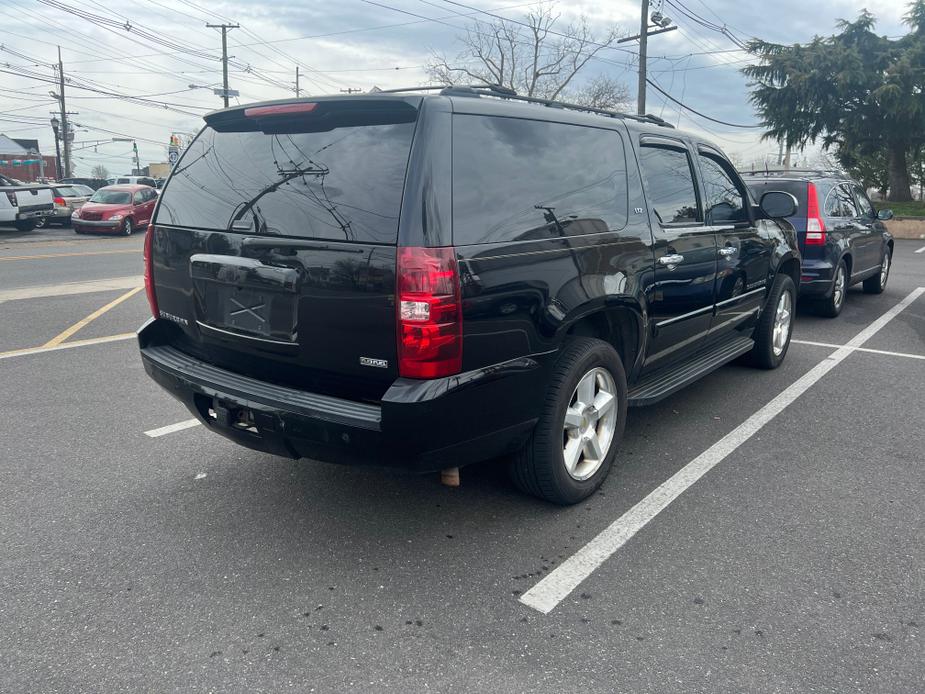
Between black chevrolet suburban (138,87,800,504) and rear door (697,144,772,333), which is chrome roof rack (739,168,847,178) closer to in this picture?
rear door (697,144,772,333)

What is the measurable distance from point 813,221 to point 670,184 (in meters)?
4.53

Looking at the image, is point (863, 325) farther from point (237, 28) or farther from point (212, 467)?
point (237, 28)

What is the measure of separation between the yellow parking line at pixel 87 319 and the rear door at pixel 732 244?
5.90m

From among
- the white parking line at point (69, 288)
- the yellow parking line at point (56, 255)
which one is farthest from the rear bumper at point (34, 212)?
the white parking line at point (69, 288)

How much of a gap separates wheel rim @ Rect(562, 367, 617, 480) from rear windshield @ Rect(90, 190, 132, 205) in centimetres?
2369

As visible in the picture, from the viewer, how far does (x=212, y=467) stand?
4188 millimetres

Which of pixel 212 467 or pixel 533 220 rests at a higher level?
pixel 533 220

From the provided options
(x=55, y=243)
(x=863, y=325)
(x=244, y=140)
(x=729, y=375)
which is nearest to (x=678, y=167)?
(x=729, y=375)

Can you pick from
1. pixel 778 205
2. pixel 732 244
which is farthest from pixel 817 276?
pixel 732 244

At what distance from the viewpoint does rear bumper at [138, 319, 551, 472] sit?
284 cm

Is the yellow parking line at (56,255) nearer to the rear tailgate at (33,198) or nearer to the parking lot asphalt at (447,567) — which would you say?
the rear tailgate at (33,198)

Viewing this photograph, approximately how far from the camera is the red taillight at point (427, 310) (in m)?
2.77

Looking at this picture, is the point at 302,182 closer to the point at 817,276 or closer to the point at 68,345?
the point at 68,345

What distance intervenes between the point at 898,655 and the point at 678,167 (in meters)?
3.00
